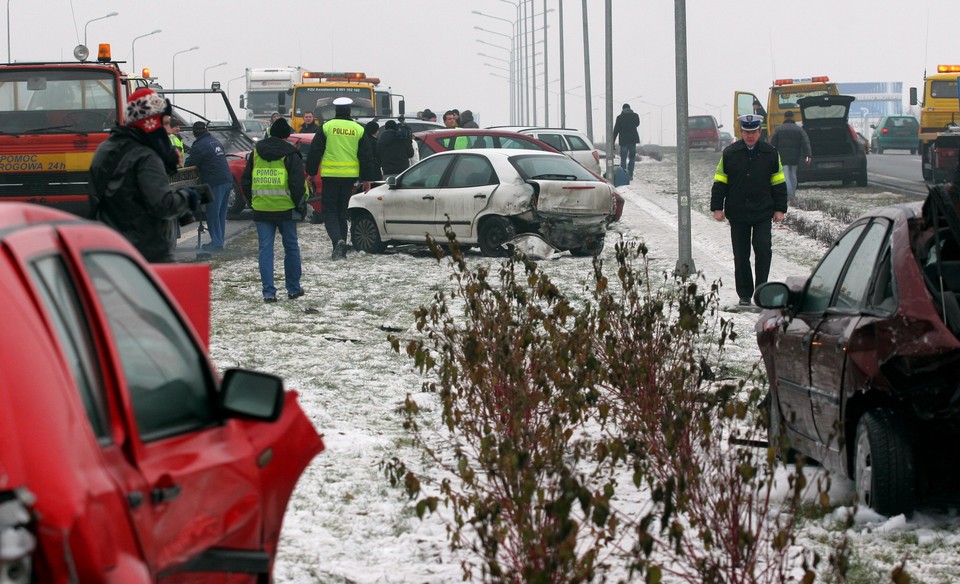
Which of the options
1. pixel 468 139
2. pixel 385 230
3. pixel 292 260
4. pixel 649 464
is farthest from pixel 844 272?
pixel 468 139

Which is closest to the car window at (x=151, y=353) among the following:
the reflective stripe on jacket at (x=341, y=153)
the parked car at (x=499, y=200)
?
the reflective stripe on jacket at (x=341, y=153)

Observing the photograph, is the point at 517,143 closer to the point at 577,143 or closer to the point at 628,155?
the point at 577,143

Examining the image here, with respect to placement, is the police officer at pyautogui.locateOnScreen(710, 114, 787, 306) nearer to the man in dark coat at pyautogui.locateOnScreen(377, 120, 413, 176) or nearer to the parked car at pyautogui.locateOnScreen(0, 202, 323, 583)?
the man in dark coat at pyautogui.locateOnScreen(377, 120, 413, 176)

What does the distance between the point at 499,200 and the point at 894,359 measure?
41.7ft

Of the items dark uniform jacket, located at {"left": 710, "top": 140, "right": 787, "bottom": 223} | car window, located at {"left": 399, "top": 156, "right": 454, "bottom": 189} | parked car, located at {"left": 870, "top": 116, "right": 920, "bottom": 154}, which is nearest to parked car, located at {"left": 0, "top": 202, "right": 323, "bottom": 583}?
dark uniform jacket, located at {"left": 710, "top": 140, "right": 787, "bottom": 223}

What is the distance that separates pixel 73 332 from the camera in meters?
2.71

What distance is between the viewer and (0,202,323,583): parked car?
230cm

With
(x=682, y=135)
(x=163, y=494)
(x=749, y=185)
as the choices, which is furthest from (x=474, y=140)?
(x=163, y=494)

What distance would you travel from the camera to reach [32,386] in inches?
94.7

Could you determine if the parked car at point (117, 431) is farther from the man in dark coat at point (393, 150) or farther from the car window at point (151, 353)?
the man in dark coat at point (393, 150)

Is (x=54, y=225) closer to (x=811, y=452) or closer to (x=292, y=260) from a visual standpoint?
(x=811, y=452)

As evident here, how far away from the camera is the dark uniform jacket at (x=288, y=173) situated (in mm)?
13930

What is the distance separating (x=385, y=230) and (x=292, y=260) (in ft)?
17.5

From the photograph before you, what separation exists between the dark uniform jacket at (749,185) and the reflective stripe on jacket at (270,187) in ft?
12.6
